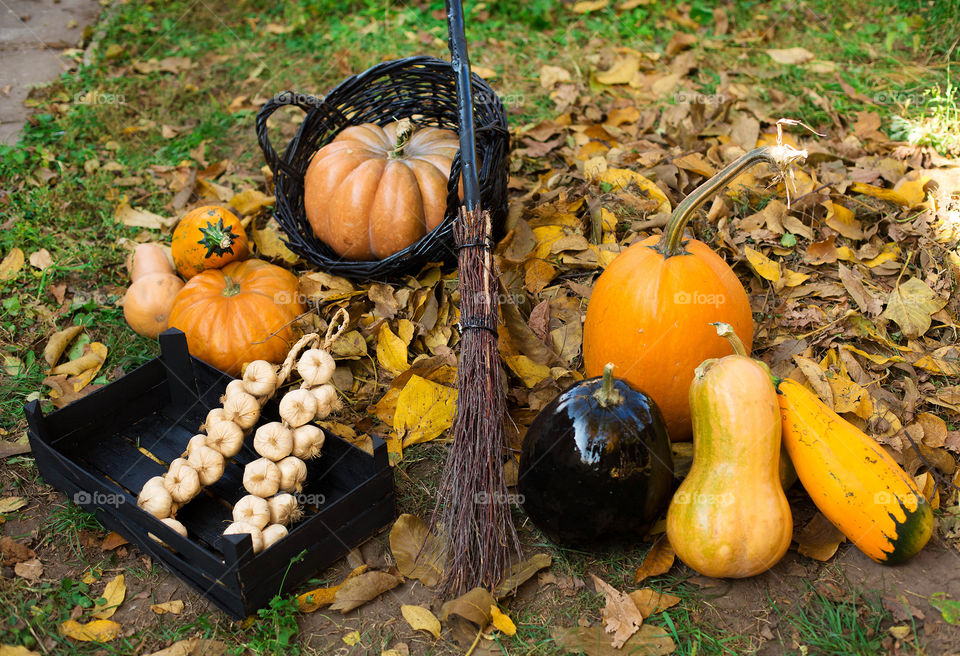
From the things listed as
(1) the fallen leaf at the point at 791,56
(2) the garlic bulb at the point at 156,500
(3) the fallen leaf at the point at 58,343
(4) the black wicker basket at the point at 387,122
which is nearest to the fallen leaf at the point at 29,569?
(2) the garlic bulb at the point at 156,500

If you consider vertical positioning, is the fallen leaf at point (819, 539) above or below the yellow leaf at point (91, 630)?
above

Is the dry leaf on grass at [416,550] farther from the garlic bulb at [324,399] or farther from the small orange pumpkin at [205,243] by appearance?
the small orange pumpkin at [205,243]

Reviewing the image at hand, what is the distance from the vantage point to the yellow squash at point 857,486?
2344 millimetres

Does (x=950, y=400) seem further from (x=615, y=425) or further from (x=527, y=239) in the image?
(x=527, y=239)

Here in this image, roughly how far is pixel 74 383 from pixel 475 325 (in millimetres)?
1895

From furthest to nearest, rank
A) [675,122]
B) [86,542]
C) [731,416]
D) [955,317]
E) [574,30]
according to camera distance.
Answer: [574,30]
[675,122]
[955,317]
[86,542]
[731,416]

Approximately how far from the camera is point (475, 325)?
274cm

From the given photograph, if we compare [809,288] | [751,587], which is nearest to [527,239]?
[809,288]

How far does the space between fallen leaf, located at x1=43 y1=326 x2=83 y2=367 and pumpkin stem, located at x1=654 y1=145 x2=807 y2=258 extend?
2658 millimetres

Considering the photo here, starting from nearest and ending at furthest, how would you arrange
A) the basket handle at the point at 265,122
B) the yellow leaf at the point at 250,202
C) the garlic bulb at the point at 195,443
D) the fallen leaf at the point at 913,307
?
1. the garlic bulb at the point at 195,443
2. the fallen leaf at the point at 913,307
3. the basket handle at the point at 265,122
4. the yellow leaf at the point at 250,202

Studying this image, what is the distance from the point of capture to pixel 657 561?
255 cm

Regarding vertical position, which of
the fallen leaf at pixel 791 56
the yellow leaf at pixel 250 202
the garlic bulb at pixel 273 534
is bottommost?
the garlic bulb at pixel 273 534

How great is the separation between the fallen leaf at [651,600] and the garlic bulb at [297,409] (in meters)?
1.26

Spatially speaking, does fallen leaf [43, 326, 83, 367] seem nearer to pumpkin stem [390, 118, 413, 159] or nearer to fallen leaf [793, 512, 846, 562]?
pumpkin stem [390, 118, 413, 159]
